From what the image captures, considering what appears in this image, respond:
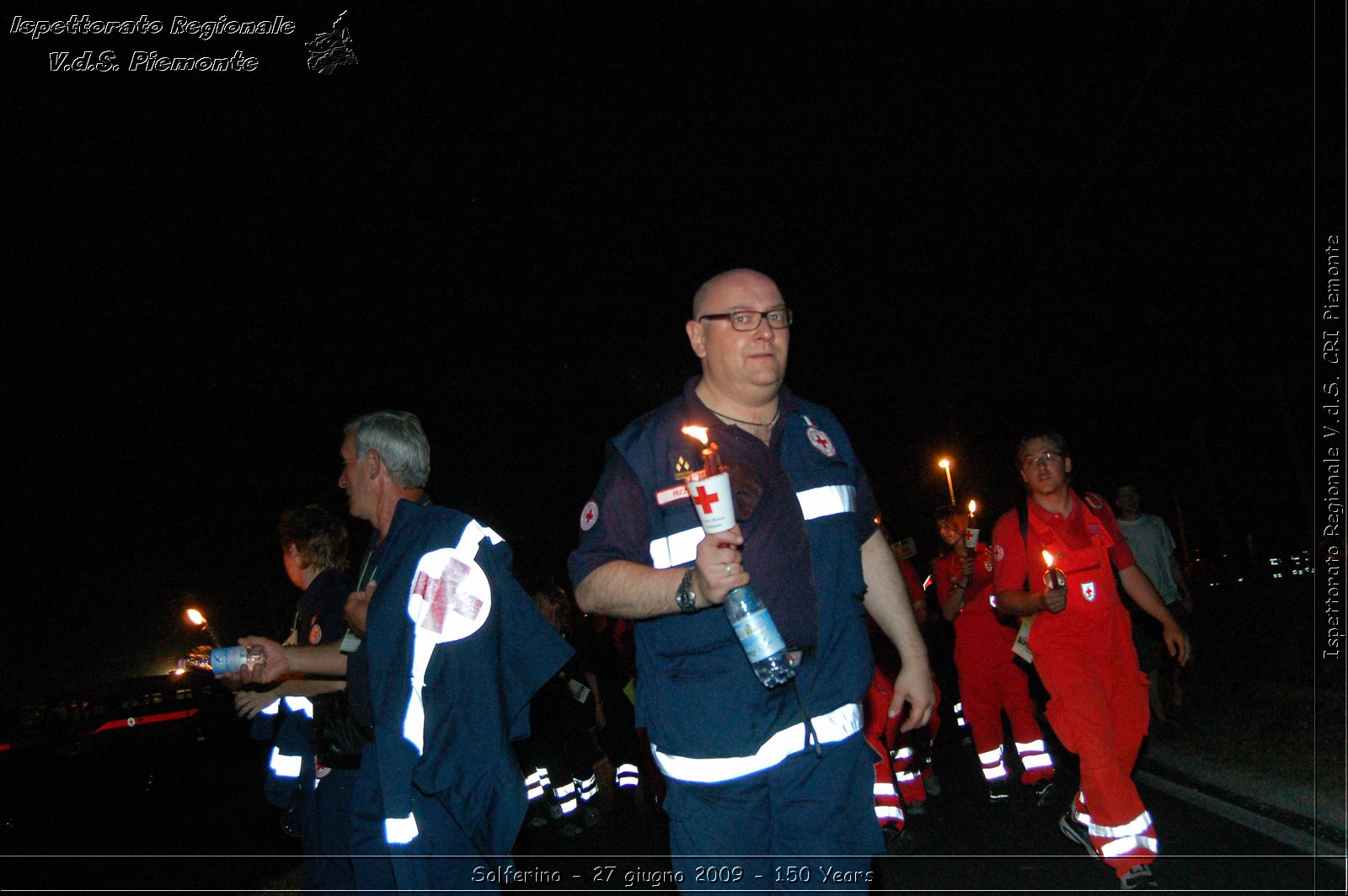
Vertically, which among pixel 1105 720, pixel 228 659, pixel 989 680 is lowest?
pixel 989 680

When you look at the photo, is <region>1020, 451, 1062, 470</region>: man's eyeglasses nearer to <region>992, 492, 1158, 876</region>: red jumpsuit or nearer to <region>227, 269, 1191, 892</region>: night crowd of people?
<region>992, 492, 1158, 876</region>: red jumpsuit

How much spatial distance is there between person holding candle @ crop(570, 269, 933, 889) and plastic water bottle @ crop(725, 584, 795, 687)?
7cm

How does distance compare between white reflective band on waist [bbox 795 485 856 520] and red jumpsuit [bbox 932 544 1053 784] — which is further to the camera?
red jumpsuit [bbox 932 544 1053 784]

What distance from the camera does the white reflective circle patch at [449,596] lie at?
3619mm

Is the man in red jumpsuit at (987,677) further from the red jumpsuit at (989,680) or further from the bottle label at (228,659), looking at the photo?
the bottle label at (228,659)

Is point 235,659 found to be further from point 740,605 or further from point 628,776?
point 628,776

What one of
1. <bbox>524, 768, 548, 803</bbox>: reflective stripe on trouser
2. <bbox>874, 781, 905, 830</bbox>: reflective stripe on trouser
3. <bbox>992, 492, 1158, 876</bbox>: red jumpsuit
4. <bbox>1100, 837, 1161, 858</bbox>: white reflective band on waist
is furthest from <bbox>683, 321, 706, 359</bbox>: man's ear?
<bbox>524, 768, 548, 803</bbox>: reflective stripe on trouser

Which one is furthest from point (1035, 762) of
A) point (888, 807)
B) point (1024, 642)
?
point (1024, 642)

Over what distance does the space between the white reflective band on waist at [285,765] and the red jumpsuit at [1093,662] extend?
400cm

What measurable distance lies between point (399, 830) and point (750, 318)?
2.16 m

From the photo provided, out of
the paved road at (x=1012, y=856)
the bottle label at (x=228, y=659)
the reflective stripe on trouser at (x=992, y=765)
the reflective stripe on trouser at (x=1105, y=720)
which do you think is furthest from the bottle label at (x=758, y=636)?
the reflective stripe on trouser at (x=992, y=765)

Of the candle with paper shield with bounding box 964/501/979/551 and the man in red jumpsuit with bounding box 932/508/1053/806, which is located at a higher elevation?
the candle with paper shield with bounding box 964/501/979/551

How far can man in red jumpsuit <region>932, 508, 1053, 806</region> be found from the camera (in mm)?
7750

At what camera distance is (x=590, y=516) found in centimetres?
324
